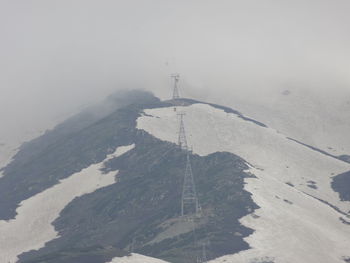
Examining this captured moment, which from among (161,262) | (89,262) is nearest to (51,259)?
(89,262)

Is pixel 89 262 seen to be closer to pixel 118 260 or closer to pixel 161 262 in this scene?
pixel 118 260

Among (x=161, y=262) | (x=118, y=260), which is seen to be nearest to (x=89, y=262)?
(x=118, y=260)

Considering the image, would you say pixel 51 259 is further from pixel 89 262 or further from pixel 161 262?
pixel 161 262

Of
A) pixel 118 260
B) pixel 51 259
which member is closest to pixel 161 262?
pixel 118 260

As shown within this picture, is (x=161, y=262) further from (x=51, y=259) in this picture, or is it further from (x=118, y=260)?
(x=51, y=259)
